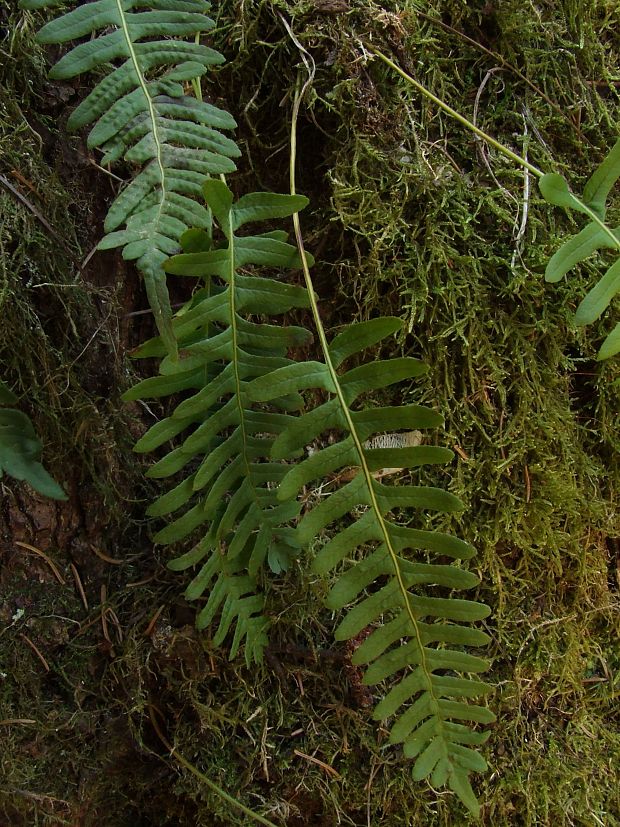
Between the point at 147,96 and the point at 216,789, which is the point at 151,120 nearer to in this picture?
the point at 147,96

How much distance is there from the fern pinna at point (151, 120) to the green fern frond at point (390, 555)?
0.28 metres

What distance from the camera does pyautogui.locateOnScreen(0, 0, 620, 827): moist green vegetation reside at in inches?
56.4

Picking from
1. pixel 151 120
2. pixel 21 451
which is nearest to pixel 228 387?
pixel 21 451

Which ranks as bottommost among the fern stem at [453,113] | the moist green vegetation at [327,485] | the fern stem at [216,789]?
the fern stem at [216,789]

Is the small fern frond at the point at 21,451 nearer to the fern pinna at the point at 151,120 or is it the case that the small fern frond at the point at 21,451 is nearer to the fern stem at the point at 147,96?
the fern pinna at the point at 151,120

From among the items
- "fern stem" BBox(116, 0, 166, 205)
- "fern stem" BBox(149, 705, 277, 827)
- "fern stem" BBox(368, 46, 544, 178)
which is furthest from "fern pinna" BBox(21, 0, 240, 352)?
"fern stem" BBox(149, 705, 277, 827)

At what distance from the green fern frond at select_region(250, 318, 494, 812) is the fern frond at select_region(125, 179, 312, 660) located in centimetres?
9

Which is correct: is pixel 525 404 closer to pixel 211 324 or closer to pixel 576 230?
pixel 576 230

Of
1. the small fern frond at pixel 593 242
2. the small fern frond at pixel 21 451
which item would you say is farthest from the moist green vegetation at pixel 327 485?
the small fern frond at pixel 21 451

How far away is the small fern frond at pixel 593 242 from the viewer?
4.22 feet

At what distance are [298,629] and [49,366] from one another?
2.42ft

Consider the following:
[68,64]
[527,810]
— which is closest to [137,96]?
[68,64]

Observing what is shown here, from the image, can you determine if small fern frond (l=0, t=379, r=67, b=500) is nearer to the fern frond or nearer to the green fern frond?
the fern frond

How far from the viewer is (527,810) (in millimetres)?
1517
